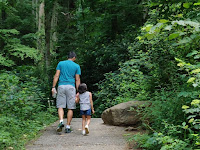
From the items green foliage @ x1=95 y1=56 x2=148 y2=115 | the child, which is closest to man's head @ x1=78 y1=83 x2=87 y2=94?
the child

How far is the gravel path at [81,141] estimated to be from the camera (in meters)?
5.58

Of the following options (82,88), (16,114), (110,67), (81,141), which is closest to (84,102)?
(82,88)

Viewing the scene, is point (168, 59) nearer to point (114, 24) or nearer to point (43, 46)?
point (114, 24)

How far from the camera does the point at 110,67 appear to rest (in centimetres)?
1404

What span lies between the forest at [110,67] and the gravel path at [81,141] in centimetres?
37

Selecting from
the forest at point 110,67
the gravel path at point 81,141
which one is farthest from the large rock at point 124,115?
the forest at point 110,67

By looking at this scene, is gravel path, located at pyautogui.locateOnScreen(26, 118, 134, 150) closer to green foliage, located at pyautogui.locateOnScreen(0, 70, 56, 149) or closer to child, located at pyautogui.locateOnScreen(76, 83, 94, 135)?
green foliage, located at pyautogui.locateOnScreen(0, 70, 56, 149)

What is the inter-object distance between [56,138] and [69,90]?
4.45 ft

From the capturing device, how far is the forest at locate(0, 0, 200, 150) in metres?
4.96

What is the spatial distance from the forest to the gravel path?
0.37 meters

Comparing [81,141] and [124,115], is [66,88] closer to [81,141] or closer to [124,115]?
[81,141]

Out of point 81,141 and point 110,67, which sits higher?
point 110,67

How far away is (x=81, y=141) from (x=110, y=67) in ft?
26.9

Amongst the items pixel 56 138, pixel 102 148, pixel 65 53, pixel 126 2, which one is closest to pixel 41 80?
pixel 65 53
